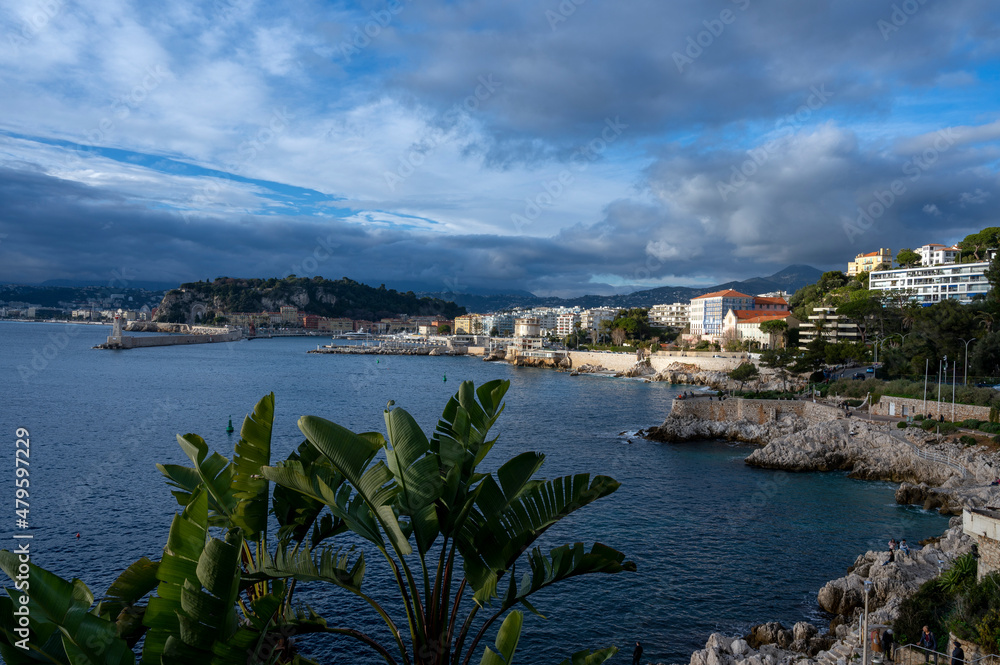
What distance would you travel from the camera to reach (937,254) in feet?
239

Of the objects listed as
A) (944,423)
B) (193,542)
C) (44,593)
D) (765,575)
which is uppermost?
(193,542)

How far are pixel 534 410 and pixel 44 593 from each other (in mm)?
37522

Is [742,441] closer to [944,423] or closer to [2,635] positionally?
[944,423]

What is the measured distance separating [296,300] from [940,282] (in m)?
148

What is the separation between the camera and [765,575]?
13.9 meters

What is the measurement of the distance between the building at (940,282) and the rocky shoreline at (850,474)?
40170mm

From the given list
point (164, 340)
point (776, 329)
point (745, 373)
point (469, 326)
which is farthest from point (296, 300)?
point (745, 373)

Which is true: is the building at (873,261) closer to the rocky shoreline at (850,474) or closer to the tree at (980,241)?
the tree at (980,241)

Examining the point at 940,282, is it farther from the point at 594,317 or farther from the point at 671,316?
the point at 594,317

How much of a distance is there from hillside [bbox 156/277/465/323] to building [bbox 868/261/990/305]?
440 feet

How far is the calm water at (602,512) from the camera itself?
1216 centimetres

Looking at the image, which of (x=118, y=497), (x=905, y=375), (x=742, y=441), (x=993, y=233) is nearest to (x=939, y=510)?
(x=742, y=441)

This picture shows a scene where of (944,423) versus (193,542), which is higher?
(193,542)

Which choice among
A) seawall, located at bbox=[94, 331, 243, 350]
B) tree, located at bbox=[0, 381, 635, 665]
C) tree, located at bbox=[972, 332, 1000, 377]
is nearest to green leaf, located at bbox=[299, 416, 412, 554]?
tree, located at bbox=[0, 381, 635, 665]
